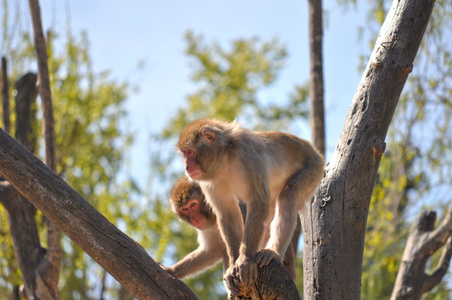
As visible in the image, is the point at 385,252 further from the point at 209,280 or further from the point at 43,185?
the point at 209,280

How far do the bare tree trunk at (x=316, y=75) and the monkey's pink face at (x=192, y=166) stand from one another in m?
2.25

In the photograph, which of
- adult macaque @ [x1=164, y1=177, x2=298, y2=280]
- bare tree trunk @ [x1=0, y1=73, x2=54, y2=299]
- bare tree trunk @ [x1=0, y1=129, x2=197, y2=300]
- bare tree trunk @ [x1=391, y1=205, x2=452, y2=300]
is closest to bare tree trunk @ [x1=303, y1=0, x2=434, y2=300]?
adult macaque @ [x1=164, y1=177, x2=298, y2=280]

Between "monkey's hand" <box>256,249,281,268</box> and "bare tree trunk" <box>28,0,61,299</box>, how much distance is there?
8.37 feet

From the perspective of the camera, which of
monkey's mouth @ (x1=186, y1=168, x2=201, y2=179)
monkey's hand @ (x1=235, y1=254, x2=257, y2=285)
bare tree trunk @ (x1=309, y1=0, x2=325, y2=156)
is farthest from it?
bare tree trunk @ (x1=309, y1=0, x2=325, y2=156)

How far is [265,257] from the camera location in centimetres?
376

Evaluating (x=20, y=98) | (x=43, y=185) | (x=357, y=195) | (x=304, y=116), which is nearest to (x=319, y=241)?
(x=357, y=195)

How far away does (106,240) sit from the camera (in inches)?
135

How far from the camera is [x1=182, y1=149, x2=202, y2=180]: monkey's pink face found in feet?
13.7

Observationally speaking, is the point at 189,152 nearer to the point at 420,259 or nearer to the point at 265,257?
the point at 265,257

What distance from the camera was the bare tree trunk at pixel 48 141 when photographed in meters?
5.29

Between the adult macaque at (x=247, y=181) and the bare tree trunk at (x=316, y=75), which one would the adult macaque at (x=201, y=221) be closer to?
the adult macaque at (x=247, y=181)

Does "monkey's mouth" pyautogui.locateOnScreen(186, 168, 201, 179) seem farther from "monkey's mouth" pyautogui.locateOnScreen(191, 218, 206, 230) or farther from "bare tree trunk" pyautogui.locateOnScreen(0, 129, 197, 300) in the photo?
"bare tree trunk" pyautogui.locateOnScreen(0, 129, 197, 300)

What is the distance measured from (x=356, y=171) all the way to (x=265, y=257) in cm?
106

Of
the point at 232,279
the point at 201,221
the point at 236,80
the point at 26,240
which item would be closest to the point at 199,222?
the point at 201,221
